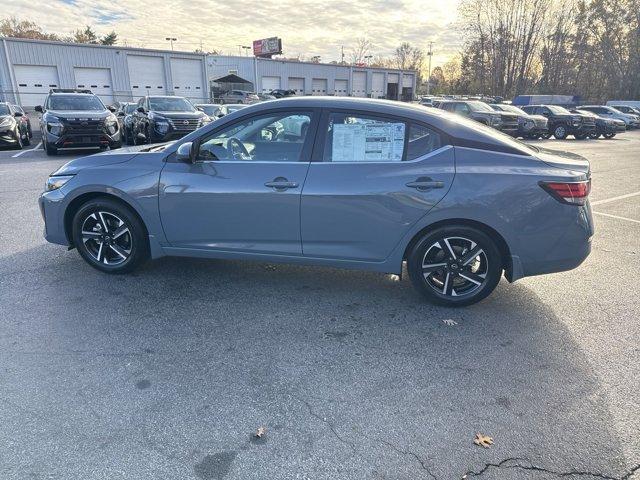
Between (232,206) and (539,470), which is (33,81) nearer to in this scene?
(232,206)

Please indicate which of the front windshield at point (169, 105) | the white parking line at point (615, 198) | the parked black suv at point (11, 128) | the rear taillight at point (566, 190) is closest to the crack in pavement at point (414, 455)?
the rear taillight at point (566, 190)

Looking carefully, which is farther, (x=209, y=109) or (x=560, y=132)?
(x=560, y=132)

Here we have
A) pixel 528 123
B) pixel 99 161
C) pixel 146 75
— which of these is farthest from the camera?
pixel 146 75

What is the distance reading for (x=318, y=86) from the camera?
56.0 m

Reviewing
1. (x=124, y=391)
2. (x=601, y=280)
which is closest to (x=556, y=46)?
(x=601, y=280)

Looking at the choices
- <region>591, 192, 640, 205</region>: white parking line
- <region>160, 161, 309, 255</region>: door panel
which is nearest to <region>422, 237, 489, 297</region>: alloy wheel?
<region>160, 161, 309, 255</region>: door panel

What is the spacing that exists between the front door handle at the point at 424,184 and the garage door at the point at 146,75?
134ft

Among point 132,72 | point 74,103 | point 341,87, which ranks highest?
point 132,72

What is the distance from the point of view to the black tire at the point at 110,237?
4289 mm

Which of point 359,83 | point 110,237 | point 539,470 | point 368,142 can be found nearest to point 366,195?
point 368,142

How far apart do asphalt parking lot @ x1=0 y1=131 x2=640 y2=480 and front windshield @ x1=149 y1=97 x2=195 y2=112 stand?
38.2ft

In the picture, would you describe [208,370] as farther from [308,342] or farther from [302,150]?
[302,150]

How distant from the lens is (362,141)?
12.4ft

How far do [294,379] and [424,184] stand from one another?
1821 mm
